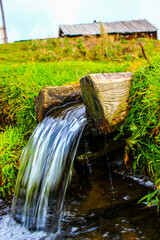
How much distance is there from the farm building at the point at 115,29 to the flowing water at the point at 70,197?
1395 centimetres

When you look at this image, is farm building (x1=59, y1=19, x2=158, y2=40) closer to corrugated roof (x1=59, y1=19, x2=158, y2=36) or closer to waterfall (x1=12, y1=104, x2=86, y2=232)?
corrugated roof (x1=59, y1=19, x2=158, y2=36)

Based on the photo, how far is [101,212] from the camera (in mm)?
2305

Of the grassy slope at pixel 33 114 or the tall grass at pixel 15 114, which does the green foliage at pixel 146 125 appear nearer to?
the grassy slope at pixel 33 114

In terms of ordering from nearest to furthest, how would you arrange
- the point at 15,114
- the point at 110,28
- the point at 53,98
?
the point at 53,98 < the point at 15,114 < the point at 110,28

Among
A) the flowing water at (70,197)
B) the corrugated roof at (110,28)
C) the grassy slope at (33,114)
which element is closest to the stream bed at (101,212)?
the flowing water at (70,197)

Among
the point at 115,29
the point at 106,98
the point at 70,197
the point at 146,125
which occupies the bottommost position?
the point at 70,197

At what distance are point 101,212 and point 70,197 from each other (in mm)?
468

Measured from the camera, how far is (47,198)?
2.60 metres

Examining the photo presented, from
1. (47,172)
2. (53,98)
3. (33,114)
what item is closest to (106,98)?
(47,172)

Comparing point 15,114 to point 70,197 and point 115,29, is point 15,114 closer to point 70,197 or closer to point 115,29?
point 70,197

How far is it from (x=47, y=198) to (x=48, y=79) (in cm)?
275

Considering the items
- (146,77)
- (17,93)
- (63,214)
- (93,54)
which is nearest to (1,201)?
(63,214)

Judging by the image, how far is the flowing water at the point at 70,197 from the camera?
2109mm

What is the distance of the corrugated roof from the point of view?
1634 cm
